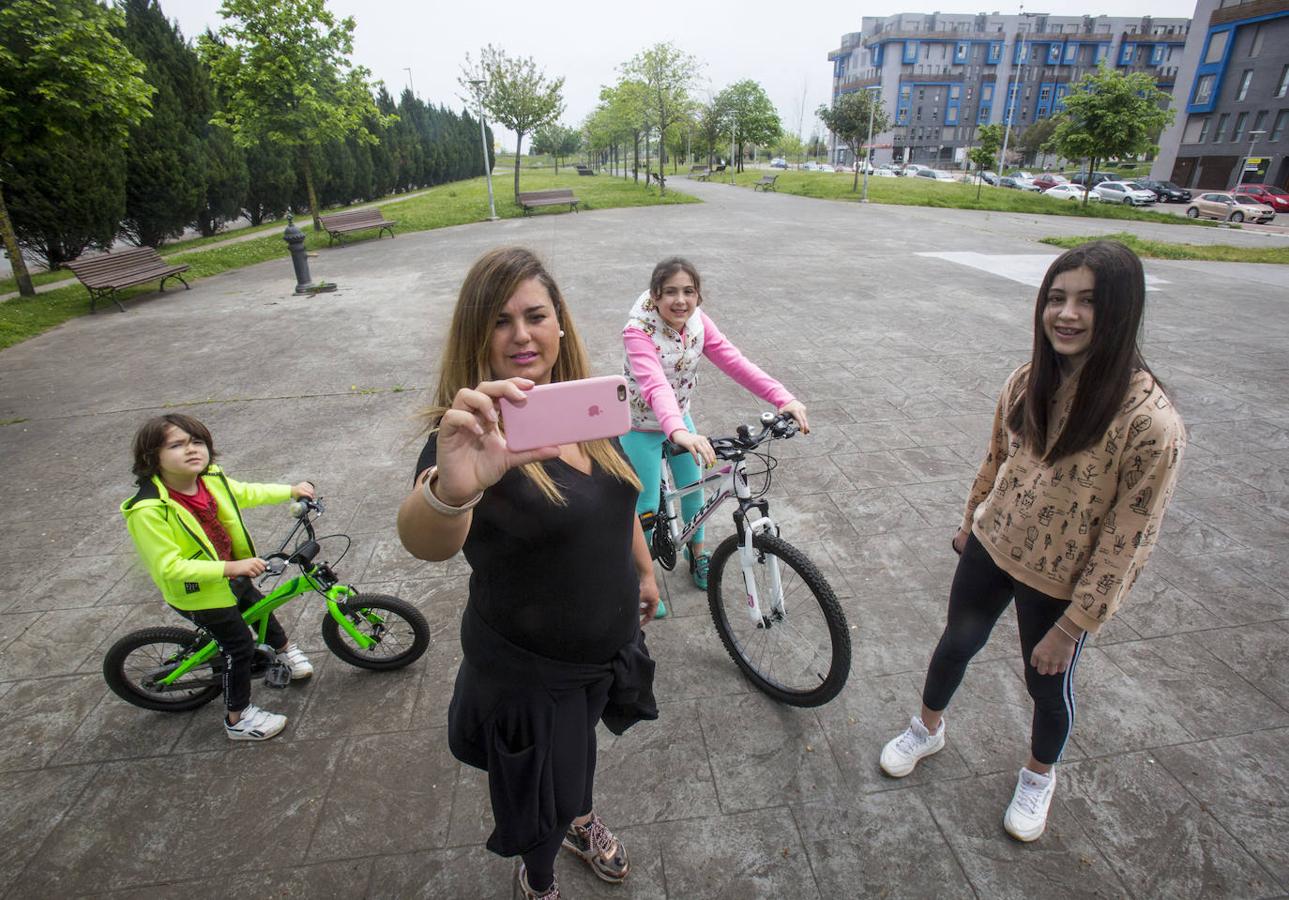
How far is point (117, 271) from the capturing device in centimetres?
1144

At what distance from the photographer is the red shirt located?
2582 mm

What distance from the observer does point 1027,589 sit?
2117 millimetres

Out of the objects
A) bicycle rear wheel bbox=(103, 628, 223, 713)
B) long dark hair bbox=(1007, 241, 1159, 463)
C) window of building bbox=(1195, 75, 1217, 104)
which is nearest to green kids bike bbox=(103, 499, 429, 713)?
bicycle rear wheel bbox=(103, 628, 223, 713)

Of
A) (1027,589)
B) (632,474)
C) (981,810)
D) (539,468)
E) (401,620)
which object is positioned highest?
(539,468)

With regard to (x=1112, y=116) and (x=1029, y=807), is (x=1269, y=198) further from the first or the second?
(x=1029, y=807)

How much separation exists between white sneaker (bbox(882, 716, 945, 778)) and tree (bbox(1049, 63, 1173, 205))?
100ft

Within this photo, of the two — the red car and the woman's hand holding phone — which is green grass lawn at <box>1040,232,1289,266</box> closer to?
the woman's hand holding phone

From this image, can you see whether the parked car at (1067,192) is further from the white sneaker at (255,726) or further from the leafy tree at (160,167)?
the white sneaker at (255,726)

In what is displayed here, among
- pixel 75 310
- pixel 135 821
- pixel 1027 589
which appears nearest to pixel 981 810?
pixel 1027 589

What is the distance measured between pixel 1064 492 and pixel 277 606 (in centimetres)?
324

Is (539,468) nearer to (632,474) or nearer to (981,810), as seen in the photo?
→ (632,474)

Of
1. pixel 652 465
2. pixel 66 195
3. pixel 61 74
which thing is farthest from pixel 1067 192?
pixel 66 195

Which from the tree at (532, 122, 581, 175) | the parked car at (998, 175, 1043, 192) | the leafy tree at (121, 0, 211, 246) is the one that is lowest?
the parked car at (998, 175, 1043, 192)

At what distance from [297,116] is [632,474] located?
66.7 ft
